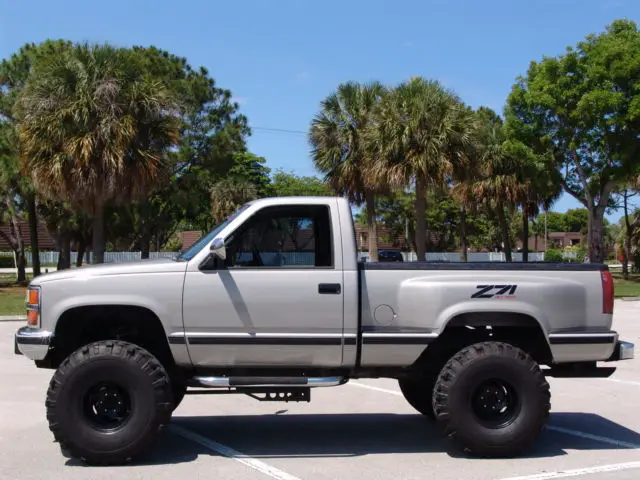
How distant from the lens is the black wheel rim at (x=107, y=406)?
19.7 ft

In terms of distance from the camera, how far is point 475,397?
20.5 feet

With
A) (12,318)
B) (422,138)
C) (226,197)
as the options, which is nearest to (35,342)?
(12,318)

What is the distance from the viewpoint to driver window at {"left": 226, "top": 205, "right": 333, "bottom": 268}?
629 cm

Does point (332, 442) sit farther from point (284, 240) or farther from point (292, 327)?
point (284, 240)

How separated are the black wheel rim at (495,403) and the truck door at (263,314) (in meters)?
1.24

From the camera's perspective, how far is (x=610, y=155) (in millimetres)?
34844

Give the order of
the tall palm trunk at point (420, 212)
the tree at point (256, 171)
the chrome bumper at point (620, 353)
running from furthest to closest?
the tree at point (256, 171), the tall palm trunk at point (420, 212), the chrome bumper at point (620, 353)

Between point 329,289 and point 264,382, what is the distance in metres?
0.91

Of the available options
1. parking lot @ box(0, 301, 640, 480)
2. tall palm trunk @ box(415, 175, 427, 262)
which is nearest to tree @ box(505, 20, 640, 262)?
tall palm trunk @ box(415, 175, 427, 262)

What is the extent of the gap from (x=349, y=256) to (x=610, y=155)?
31785 millimetres

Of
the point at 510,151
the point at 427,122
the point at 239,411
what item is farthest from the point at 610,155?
the point at 239,411

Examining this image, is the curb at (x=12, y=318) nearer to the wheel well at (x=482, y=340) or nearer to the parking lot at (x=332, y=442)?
the parking lot at (x=332, y=442)

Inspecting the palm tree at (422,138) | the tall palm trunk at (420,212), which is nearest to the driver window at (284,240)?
the palm tree at (422,138)

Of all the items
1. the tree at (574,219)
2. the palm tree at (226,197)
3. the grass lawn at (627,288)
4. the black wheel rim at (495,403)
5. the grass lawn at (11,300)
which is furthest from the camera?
the tree at (574,219)
